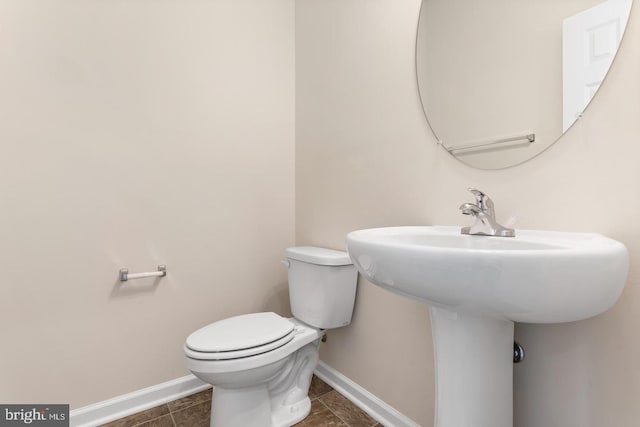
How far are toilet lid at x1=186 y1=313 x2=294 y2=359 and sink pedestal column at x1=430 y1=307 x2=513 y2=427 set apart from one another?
630 mm

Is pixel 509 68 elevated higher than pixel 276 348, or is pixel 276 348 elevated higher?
pixel 509 68

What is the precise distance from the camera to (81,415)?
133 cm

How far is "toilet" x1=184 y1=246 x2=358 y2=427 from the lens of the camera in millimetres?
1115

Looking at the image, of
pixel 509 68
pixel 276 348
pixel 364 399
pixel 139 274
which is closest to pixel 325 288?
pixel 276 348

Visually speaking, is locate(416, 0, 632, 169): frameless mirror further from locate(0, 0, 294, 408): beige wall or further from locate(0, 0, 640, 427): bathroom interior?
locate(0, 0, 294, 408): beige wall

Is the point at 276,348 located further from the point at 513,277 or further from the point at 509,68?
the point at 509,68

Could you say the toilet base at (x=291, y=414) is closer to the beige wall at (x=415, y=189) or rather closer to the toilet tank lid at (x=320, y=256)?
the beige wall at (x=415, y=189)

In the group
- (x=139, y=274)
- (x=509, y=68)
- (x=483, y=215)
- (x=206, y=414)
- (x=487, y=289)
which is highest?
(x=509, y=68)

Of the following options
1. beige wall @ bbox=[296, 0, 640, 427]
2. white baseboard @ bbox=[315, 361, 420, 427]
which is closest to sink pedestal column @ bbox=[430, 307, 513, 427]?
beige wall @ bbox=[296, 0, 640, 427]

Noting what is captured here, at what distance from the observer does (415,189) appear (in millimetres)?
1226

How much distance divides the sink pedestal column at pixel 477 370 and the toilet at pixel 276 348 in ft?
2.07

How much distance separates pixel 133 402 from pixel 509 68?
199 cm

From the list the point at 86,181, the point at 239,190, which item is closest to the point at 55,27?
the point at 86,181

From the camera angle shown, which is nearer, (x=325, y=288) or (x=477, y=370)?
(x=477, y=370)
